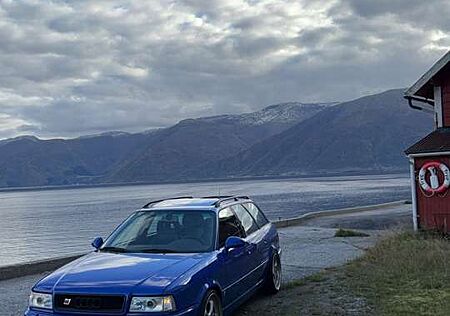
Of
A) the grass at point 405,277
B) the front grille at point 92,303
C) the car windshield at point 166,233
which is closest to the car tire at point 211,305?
the car windshield at point 166,233

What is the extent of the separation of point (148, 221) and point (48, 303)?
78.2 inches

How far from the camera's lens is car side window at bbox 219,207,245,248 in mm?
7484

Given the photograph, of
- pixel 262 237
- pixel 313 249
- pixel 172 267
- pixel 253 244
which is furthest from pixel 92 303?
pixel 313 249

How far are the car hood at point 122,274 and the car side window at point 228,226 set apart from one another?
0.68 m

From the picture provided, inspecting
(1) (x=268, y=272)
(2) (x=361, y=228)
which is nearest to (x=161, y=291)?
(1) (x=268, y=272)

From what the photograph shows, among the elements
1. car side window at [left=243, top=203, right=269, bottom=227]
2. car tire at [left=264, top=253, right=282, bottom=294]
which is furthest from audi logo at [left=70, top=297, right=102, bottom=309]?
car tire at [left=264, top=253, right=282, bottom=294]

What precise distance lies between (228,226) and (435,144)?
30.3ft

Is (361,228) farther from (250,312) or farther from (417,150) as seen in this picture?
(250,312)

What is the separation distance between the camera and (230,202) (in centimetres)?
844

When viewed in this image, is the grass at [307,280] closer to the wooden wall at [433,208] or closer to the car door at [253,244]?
the car door at [253,244]

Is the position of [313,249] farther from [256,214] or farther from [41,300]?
[41,300]

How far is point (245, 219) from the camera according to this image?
8617mm

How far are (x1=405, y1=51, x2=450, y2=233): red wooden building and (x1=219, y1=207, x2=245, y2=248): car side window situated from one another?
832cm

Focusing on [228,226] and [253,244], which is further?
[253,244]
